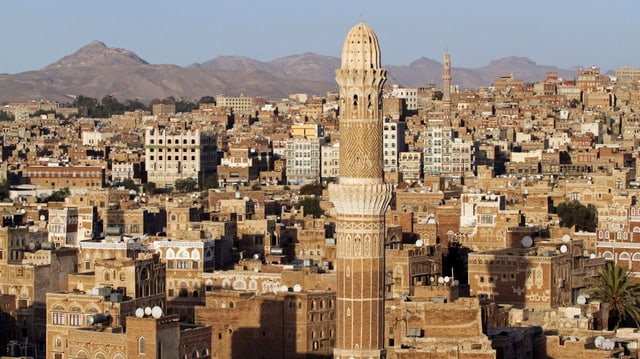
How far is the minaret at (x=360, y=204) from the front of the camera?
138 feet

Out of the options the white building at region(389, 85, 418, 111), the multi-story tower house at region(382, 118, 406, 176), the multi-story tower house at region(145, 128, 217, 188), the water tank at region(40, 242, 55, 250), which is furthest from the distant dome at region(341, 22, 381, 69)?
the white building at region(389, 85, 418, 111)

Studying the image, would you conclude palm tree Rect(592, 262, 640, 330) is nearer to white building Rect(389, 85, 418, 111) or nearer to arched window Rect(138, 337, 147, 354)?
arched window Rect(138, 337, 147, 354)

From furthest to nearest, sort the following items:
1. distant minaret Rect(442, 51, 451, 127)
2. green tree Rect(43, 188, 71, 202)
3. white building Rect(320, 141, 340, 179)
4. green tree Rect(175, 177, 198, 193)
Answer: distant minaret Rect(442, 51, 451, 127)
white building Rect(320, 141, 340, 179)
green tree Rect(175, 177, 198, 193)
green tree Rect(43, 188, 71, 202)

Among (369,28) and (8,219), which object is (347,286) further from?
(8,219)

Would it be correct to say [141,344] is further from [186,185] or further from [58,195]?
[186,185]

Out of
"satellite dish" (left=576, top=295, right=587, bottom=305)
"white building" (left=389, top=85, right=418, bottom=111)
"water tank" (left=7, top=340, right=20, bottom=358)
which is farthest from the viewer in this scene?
"white building" (left=389, top=85, right=418, bottom=111)

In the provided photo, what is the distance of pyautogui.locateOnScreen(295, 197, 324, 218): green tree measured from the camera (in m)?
91.1

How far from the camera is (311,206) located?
9338cm

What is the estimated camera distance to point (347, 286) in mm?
42250

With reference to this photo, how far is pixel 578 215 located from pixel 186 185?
131 ft

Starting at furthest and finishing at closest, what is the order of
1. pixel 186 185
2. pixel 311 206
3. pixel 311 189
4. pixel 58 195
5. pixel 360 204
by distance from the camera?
pixel 186 185 < pixel 311 189 < pixel 58 195 < pixel 311 206 < pixel 360 204

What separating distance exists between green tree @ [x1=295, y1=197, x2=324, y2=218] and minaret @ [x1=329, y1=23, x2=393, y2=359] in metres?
46.5

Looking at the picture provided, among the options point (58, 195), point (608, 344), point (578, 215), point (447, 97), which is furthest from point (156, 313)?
point (447, 97)

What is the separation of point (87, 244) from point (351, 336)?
21.1 metres
